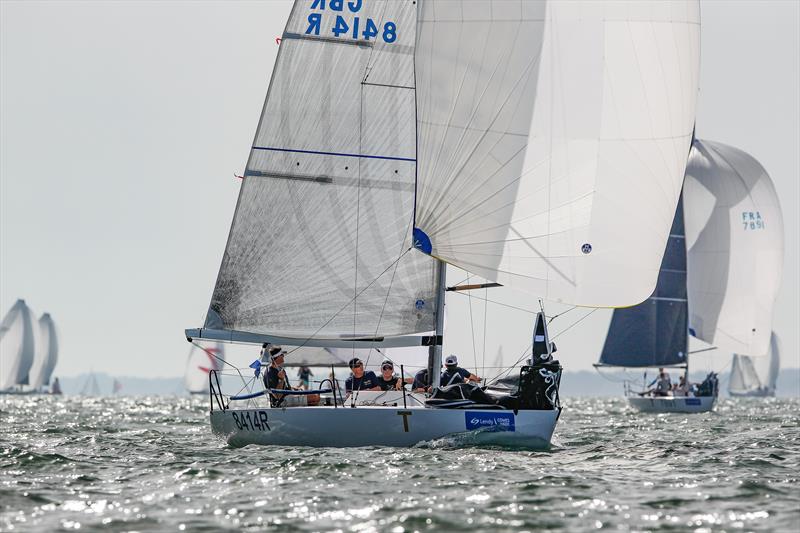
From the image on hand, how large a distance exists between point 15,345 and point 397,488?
313 feet

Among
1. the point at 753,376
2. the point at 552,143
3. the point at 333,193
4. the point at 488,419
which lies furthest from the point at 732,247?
the point at 753,376

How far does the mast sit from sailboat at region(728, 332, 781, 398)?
3992 inches

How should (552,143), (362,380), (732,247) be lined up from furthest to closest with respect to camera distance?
(732,247), (362,380), (552,143)

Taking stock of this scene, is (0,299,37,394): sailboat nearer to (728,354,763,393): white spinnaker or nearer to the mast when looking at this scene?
(728,354,763,393): white spinnaker

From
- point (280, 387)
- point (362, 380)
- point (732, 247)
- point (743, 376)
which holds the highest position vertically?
point (732, 247)

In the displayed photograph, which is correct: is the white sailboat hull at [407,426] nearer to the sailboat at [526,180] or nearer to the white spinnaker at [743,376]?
the sailboat at [526,180]

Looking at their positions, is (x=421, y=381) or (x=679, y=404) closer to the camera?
(x=421, y=381)

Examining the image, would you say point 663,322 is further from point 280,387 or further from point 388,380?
point 280,387

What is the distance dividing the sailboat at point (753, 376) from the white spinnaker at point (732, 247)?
230 ft

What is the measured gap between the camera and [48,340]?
109125mm

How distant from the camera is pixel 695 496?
40.8ft

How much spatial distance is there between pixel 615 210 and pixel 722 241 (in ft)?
104

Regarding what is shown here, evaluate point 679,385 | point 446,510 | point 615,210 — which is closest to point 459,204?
point 615,210

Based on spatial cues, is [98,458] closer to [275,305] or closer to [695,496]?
[275,305]
